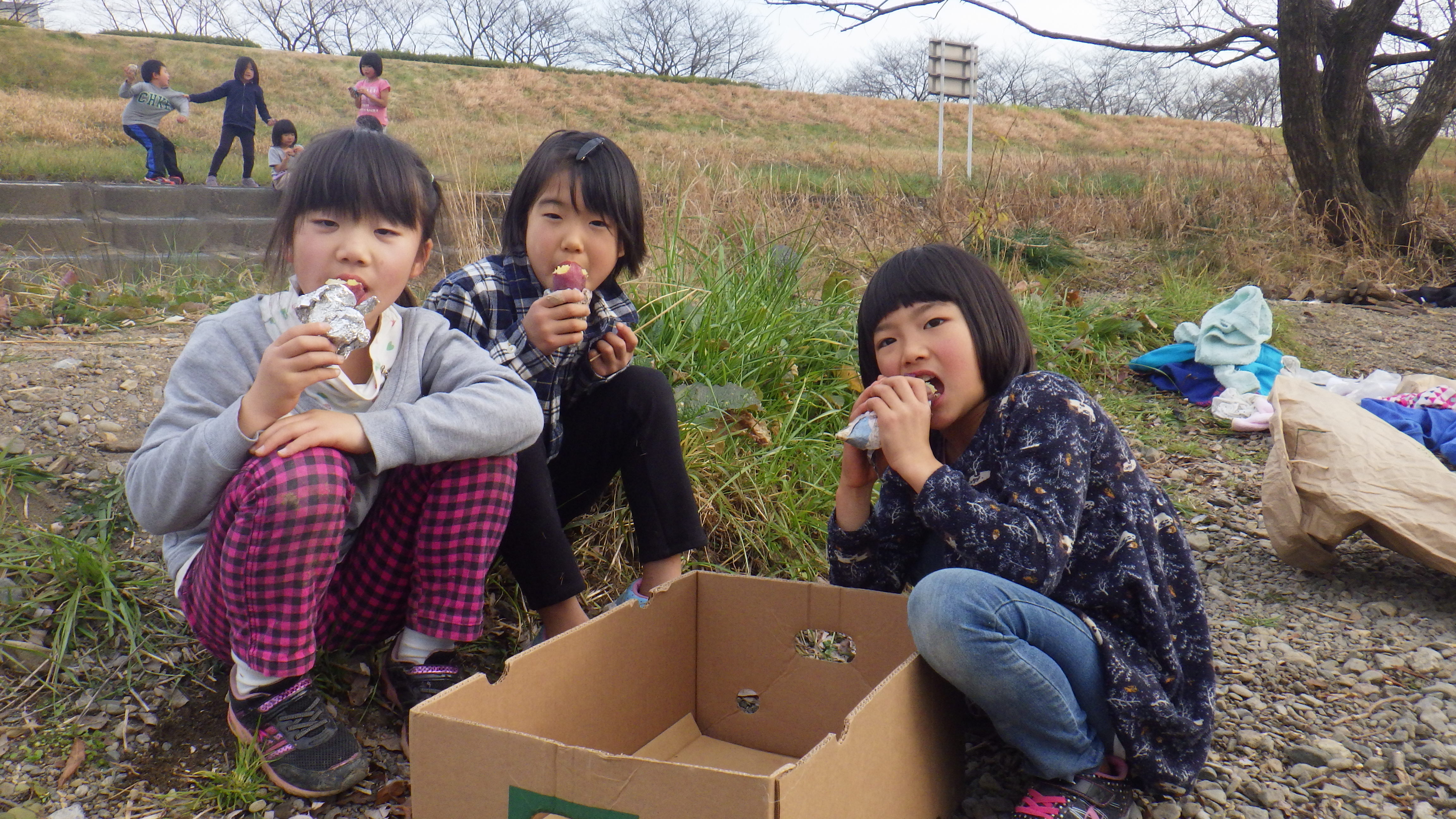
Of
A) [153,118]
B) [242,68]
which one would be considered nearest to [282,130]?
[242,68]

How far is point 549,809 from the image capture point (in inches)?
36.4

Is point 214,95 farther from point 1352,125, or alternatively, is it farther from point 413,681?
point 413,681

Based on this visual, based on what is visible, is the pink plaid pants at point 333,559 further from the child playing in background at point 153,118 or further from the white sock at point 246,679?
the child playing in background at point 153,118

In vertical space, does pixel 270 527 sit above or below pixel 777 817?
above

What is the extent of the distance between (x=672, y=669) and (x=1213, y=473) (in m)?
2.13

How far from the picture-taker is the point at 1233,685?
5.64 feet

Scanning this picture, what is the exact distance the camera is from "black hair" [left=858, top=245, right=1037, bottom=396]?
4.53 feet

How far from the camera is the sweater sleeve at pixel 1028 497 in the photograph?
3.93 feet

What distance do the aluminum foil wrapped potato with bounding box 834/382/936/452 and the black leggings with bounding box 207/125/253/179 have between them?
432 inches

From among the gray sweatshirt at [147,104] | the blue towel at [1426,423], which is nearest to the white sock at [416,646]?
the blue towel at [1426,423]

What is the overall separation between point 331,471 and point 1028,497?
0.93 meters

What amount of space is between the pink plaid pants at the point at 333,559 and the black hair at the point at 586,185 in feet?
1.83

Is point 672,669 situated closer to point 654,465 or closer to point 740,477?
point 654,465

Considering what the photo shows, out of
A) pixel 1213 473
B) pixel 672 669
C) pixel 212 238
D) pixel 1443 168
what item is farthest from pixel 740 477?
pixel 1443 168
